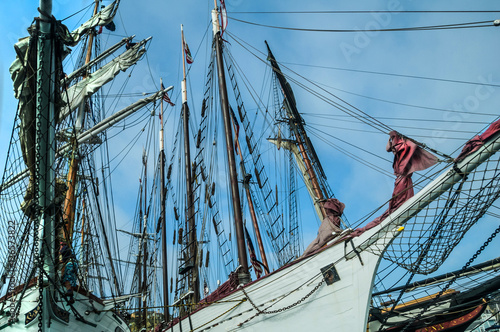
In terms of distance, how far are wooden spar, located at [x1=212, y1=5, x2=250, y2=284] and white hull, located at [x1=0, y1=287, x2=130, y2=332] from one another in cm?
425

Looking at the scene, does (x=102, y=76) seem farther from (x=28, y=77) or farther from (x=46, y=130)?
(x=46, y=130)

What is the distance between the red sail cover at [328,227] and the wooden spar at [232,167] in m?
2.44

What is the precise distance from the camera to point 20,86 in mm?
10398

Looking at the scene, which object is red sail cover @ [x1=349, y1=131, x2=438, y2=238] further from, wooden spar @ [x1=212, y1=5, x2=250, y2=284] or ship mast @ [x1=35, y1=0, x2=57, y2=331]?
ship mast @ [x1=35, y1=0, x2=57, y2=331]

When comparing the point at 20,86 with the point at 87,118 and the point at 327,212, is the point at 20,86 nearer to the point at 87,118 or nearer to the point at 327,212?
the point at 327,212

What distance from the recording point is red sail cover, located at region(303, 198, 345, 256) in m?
9.47

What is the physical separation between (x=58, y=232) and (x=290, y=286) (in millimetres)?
5521

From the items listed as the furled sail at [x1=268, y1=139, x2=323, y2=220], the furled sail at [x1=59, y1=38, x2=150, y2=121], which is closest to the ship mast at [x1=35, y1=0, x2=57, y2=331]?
the furled sail at [x1=59, y1=38, x2=150, y2=121]

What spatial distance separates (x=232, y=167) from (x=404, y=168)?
5954 mm

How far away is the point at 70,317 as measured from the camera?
1086 centimetres

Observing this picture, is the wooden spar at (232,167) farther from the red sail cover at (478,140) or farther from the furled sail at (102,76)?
the furled sail at (102,76)

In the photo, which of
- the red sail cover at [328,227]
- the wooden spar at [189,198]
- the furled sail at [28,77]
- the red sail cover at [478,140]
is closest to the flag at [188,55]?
the wooden spar at [189,198]

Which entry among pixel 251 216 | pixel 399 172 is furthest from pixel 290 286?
pixel 251 216

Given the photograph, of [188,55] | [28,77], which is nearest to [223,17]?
[188,55]
